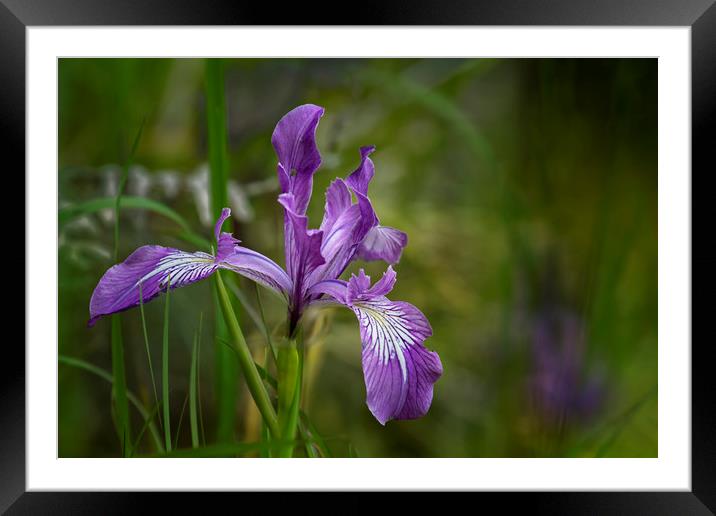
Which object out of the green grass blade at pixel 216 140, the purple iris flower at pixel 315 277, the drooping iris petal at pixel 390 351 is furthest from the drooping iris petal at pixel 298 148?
the green grass blade at pixel 216 140

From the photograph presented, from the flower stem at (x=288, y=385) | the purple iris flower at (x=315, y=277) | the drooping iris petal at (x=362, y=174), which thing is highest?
the drooping iris petal at (x=362, y=174)

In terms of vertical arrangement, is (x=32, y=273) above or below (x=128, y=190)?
below

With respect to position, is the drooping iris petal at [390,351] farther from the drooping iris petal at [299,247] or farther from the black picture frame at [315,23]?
the black picture frame at [315,23]

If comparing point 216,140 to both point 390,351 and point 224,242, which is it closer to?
point 224,242

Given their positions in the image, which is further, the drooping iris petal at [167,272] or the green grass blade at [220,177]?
the green grass blade at [220,177]

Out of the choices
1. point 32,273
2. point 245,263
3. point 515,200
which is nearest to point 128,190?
point 32,273

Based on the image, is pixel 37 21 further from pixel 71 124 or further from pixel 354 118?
pixel 354 118

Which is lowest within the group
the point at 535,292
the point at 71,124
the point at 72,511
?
the point at 72,511

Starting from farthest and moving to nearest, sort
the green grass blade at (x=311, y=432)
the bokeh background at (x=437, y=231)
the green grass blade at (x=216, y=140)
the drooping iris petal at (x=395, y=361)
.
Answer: the bokeh background at (x=437, y=231) → the green grass blade at (x=216, y=140) → the green grass blade at (x=311, y=432) → the drooping iris petal at (x=395, y=361)
